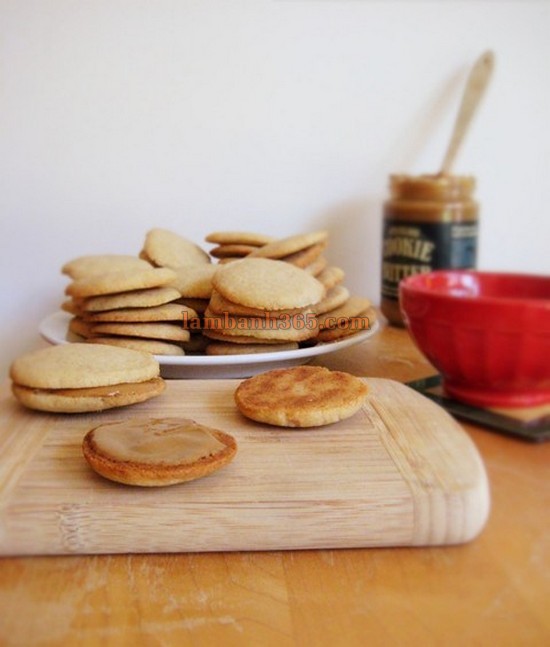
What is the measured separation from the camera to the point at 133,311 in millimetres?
790

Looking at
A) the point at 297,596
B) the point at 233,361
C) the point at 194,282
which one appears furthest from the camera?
the point at 194,282

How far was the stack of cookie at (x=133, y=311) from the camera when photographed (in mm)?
773

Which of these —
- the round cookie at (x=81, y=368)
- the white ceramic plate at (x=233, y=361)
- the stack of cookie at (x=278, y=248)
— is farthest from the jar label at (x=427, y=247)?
the round cookie at (x=81, y=368)

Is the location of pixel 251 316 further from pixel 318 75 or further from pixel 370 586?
pixel 318 75

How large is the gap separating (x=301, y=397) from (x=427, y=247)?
56 cm

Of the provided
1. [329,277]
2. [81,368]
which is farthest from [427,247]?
[81,368]

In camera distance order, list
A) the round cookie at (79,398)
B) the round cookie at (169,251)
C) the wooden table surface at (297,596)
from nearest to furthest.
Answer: the wooden table surface at (297,596) < the round cookie at (79,398) < the round cookie at (169,251)

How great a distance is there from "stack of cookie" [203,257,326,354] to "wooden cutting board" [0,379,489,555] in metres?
0.25

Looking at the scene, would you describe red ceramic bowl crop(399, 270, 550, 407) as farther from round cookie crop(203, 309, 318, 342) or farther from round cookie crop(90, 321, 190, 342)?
round cookie crop(90, 321, 190, 342)

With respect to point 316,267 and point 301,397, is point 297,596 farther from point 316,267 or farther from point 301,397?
point 316,267

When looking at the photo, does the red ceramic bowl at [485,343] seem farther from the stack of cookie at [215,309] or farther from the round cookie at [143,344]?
the round cookie at [143,344]

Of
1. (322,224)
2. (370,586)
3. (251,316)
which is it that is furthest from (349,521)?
(322,224)

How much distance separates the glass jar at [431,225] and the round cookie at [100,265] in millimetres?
409

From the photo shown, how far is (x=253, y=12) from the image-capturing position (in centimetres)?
119
